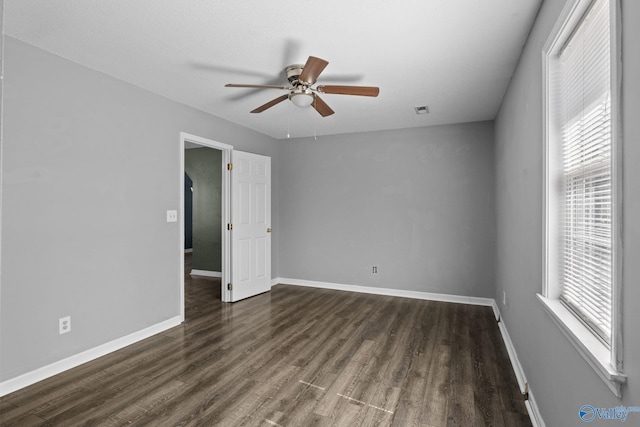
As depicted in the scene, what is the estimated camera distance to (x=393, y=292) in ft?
17.0

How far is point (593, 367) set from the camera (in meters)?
1.34

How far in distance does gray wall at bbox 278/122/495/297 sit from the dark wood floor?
0.92 metres

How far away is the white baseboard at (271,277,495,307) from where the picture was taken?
4.73 m

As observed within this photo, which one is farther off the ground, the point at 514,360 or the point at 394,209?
the point at 394,209

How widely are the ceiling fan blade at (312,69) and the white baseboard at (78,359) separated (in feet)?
9.37

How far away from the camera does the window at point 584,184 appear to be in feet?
4.01

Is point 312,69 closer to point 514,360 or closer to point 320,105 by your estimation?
point 320,105

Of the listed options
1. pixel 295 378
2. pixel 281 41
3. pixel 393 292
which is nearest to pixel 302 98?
pixel 281 41

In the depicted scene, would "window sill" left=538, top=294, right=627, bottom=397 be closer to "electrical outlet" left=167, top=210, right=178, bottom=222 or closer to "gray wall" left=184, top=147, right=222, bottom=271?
"electrical outlet" left=167, top=210, right=178, bottom=222

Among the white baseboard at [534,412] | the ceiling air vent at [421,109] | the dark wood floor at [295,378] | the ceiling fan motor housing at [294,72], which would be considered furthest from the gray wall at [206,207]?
the white baseboard at [534,412]

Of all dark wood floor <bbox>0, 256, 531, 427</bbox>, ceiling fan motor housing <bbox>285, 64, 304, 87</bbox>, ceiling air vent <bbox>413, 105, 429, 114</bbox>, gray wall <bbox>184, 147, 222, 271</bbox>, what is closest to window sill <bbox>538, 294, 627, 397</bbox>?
dark wood floor <bbox>0, 256, 531, 427</bbox>

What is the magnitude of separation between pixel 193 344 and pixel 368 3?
3.17 m

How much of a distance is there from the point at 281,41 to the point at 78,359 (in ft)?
9.94

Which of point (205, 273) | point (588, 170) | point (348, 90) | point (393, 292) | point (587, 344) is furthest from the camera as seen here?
point (205, 273)
